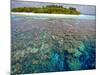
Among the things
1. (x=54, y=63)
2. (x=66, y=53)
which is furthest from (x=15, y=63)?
(x=66, y=53)

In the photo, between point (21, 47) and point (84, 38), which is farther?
point (84, 38)

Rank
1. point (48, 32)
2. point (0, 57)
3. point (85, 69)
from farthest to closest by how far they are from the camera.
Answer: point (85, 69)
point (48, 32)
point (0, 57)

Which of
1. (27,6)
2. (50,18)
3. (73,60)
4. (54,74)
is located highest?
(27,6)

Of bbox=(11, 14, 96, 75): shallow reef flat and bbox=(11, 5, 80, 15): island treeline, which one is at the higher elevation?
bbox=(11, 5, 80, 15): island treeline

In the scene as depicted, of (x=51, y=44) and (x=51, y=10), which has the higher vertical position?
(x=51, y=10)

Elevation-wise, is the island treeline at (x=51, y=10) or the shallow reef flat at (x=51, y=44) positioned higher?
the island treeline at (x=51, y=10)

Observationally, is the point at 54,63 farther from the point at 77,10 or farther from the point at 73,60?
the point at 77,10

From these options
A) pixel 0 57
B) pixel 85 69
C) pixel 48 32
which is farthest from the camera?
pixel 85 69

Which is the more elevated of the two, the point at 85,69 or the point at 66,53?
the point at 66,53
